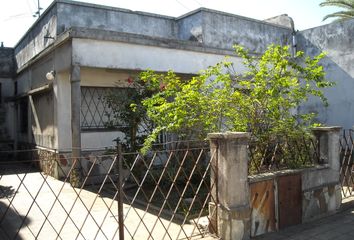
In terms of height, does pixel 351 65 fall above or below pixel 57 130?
above

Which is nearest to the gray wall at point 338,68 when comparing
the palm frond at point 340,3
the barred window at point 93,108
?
the palm frond at point 340,3

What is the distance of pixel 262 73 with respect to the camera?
593 cm

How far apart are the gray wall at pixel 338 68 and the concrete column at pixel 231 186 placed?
974cm

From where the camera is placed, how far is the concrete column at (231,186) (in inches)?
183

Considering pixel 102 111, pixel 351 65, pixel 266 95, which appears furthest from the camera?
pixel 351 65

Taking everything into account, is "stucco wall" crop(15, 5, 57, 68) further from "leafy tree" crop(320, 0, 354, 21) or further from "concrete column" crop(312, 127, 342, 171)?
"leafy tree" crop(320, 0, 354, 21)

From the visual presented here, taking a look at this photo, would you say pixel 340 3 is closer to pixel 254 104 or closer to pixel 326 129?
pixel 326 129

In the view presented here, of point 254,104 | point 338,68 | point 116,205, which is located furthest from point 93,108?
point 338,68

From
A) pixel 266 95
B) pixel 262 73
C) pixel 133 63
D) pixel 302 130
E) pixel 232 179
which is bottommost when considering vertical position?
pixel 232 179

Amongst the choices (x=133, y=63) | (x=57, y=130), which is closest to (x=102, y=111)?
(x=57, y=130)

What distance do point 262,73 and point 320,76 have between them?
3.66 ft

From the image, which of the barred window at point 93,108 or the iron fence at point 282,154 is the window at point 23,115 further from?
the iron fence at point 282,154

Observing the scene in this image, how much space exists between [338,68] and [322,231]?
957 cm

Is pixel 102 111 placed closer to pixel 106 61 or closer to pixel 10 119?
pixel 106 61
